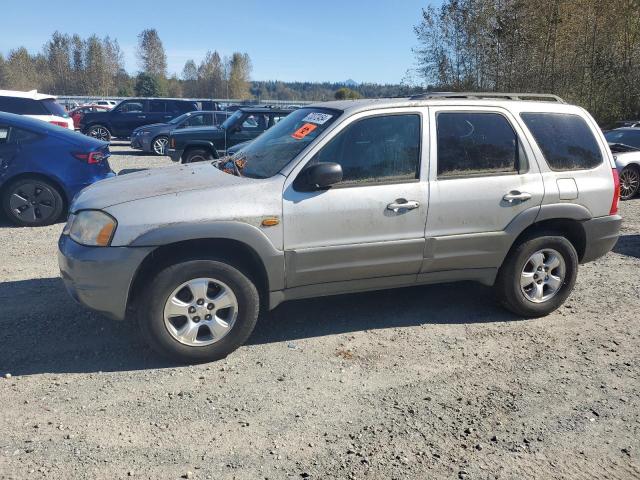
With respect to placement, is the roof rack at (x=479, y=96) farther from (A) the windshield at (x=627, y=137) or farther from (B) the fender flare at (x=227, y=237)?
(A) the windshield at (x=627, y=137)

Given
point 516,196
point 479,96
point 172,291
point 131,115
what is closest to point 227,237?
point 172,291

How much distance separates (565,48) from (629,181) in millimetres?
14020

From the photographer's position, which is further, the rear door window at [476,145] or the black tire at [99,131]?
the black tire at [99,131]

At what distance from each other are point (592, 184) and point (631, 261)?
2556mm

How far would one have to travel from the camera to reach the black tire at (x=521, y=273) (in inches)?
Answer: 188

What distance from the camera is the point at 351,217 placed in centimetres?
415

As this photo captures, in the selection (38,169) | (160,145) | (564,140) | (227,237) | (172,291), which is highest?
(564,140)

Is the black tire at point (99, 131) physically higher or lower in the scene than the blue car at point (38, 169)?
higher

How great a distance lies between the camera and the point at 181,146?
13.9 meters

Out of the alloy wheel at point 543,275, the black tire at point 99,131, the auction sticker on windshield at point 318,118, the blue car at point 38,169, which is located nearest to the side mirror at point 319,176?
the auction sticker on windshield at point 318,118

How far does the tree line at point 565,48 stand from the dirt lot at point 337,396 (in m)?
20.8

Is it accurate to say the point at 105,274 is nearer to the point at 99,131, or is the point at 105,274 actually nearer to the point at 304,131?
the point at 304,131

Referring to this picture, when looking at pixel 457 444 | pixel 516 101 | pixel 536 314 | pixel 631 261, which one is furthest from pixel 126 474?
pixel 631 261

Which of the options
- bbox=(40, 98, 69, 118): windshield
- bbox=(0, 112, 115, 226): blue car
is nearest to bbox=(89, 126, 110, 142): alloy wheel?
bbox=(40, 98, 69, 118): windshield
